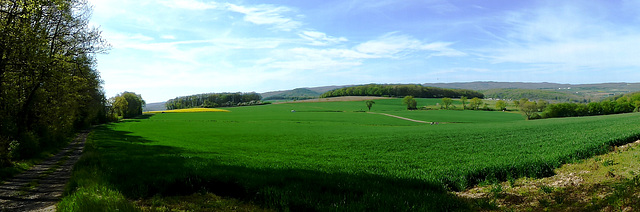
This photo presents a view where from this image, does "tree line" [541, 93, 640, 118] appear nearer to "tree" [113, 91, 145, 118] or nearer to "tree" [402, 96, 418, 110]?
"tree" [402, 96, 418, 110]

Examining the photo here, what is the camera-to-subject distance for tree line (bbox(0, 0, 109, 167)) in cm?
1462

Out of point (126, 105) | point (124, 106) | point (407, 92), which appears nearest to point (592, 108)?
point (407, 92)

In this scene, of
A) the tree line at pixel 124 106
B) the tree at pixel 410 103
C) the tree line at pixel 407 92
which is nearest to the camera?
the tree line at pixel 124 106

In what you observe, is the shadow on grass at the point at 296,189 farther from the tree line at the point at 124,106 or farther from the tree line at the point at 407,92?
the tree line at the point at 407,92

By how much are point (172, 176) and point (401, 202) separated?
24.4 feet

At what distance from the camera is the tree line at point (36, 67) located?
48.0 ft

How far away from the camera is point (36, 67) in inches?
617

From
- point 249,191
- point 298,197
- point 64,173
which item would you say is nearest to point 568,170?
point 298,197

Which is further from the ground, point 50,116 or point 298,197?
point 50,116

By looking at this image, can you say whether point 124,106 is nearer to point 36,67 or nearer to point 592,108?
point 36,67

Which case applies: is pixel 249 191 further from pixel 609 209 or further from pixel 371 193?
pixel 609 209

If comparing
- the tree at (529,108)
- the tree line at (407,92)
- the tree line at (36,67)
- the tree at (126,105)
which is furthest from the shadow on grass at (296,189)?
the tree line at (407,92)

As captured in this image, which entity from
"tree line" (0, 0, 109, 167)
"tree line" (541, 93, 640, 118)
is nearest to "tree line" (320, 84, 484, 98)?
"tree line" (541, 93, 640, 118)

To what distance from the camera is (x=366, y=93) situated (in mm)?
187000
